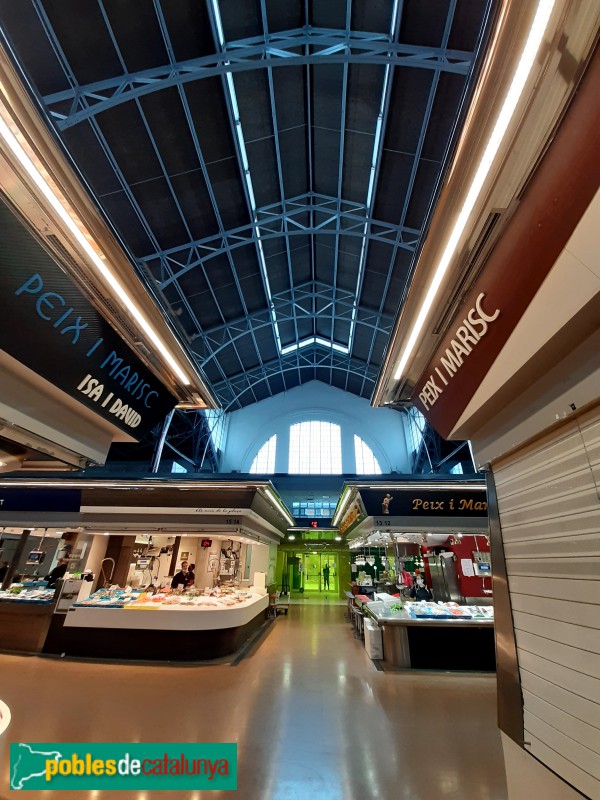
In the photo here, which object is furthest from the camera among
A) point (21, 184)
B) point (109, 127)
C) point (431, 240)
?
point (109, 127)

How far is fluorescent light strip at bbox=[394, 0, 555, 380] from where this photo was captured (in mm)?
913

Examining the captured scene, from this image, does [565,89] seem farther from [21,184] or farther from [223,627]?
[223,627]

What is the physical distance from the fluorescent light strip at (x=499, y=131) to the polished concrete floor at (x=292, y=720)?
385cm

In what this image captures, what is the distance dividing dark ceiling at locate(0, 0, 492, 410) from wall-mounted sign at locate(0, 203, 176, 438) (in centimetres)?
59

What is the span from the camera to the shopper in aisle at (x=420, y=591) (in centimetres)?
738

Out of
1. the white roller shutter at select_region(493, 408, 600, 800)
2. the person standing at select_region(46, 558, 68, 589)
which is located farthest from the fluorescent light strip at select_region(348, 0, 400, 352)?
the person standing at select_region(46, 558, 68, 589)

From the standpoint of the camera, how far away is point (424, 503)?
6531 mm

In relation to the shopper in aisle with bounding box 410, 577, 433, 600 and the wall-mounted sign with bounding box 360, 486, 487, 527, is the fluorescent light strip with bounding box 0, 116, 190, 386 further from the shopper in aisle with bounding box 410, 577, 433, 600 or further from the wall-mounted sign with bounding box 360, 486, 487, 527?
the shopper in aisle with bounding box 410, 577, 433, 600

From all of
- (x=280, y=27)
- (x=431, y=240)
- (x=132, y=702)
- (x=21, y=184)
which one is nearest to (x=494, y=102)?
(x=431, y=240)

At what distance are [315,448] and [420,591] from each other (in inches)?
531

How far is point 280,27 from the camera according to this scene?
691cm

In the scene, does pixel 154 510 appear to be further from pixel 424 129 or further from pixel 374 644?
pixel 424 129

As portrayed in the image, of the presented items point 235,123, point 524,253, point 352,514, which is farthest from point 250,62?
point 352,514

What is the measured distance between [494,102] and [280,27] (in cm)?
904
